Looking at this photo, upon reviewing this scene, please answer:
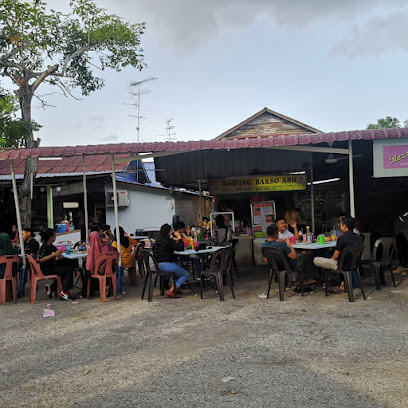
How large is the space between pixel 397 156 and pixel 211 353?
4767 mm

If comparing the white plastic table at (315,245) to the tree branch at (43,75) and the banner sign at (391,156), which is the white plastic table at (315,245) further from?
the tree branch at (43,75)

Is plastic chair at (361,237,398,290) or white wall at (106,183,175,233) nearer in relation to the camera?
plastic chair at (361,237,398,290)

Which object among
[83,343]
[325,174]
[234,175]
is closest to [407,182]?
[325,174]

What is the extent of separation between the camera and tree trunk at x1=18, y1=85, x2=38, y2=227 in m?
11.0

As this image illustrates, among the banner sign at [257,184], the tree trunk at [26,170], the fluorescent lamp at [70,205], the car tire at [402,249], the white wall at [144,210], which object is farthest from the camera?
the white wall at [144,210]

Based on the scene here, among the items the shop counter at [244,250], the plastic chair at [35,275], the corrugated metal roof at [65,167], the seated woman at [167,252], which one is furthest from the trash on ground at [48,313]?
the corrugated metal roof at [65,167]

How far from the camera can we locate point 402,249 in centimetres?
996

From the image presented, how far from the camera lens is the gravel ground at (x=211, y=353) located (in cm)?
346

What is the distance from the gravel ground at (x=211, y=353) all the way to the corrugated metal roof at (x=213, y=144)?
260 cm

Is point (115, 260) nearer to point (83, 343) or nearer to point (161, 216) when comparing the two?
point (83, 343)

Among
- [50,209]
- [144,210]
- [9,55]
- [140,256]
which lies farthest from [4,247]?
[144,210]

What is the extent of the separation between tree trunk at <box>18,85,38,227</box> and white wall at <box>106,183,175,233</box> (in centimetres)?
569

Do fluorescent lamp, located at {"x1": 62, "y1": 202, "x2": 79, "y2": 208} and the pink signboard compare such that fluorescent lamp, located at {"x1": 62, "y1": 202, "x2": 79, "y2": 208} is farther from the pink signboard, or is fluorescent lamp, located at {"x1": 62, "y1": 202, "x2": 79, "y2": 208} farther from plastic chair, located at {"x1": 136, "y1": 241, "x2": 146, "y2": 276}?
the pink signboard

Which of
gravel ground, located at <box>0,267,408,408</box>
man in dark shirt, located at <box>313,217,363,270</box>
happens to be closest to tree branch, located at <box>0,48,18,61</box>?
gravel ground, located at <box>0,267,408,408</box>
